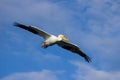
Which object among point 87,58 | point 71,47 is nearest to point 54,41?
point 71,47

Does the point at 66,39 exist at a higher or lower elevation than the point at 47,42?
higher

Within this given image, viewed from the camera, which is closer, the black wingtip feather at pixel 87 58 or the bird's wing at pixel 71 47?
the bird's wing at pixel 71 47

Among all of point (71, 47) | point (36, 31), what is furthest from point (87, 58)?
point (36, 31)

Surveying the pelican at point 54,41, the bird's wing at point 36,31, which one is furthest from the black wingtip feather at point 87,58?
the bird's wing at point 36,31

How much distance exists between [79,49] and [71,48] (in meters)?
0.88

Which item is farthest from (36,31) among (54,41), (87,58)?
(87,58)

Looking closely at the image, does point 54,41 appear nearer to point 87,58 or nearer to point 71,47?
point 71,47

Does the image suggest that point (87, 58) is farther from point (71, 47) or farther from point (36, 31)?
point (36, 31)

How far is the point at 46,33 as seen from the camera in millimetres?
37062

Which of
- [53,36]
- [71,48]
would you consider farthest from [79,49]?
[53,36]

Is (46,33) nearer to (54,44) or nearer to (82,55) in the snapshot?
(54,44)

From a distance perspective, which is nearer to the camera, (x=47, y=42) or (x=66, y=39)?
(x=47, y=42)

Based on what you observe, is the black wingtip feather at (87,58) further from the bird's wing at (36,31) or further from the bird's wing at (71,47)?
the bird's wing at (36,31)

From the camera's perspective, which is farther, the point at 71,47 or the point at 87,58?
the point at 87,58
